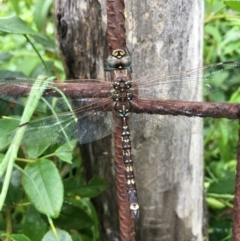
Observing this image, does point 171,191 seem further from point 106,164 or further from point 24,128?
point 24,128

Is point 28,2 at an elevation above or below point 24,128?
above

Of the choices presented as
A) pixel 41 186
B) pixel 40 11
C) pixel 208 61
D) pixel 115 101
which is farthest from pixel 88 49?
pixel 208 61

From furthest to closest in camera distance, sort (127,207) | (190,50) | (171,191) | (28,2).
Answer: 1. (28,2)
2. (171,191)
3. (190,50)
4. (127,207)

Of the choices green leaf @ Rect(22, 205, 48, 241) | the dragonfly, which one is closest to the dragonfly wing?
the dragonfly

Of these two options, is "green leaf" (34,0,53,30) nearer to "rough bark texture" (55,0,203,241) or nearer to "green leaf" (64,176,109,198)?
"rough bark texture" (55,0,203,241)

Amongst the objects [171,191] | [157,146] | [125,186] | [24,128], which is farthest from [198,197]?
[24,128]

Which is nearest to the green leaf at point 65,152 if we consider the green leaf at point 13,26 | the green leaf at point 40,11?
the green leaf at point 13,26

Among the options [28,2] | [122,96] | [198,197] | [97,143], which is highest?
[28,2]
